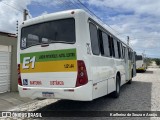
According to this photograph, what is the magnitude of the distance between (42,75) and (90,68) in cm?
146

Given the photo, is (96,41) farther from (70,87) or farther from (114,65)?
(114,65)

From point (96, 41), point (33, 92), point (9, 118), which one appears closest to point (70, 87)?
point (33, 92)

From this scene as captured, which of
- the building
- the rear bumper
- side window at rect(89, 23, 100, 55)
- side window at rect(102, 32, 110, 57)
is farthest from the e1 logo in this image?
the building

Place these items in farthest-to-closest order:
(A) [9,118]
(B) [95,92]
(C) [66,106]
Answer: (C) [66,106], (A) [9,118], (B) [95,92]

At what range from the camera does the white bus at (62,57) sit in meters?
6.07

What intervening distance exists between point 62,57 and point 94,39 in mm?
1240

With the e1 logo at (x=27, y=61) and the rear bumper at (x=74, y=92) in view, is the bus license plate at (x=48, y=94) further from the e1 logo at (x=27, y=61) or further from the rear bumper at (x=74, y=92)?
the e1 logo at (x=27, y=61)

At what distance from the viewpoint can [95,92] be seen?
21.5ft

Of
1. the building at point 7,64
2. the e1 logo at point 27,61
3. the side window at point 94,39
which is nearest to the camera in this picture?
the side window at point 94,39

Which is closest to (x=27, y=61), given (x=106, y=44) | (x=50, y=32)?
(x=50, y=32)

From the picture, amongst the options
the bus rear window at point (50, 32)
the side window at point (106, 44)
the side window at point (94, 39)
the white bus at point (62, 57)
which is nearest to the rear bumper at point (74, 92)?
the white bus at point (62, 57)

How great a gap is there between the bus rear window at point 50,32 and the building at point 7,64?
4.46m

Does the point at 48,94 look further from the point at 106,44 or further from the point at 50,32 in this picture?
the point at 106,44

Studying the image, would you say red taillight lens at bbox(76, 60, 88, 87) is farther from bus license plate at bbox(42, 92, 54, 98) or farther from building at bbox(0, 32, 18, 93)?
building at bbox(0, 32, 18, 93)
